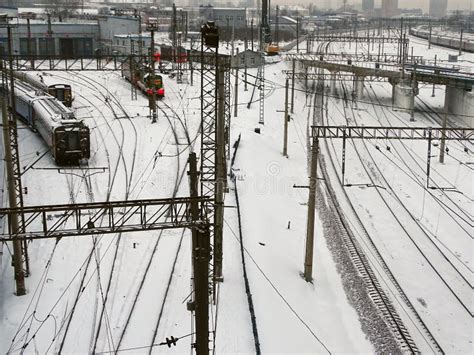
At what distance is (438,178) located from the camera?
24.3 m

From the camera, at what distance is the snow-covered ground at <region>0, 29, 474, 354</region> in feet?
41.8

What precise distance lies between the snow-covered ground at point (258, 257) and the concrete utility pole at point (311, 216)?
41 centimetres

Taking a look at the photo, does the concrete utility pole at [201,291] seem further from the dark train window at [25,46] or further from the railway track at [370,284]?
the dark train window at [25,46]

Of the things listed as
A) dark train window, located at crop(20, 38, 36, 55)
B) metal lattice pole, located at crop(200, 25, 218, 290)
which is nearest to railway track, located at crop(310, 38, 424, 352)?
metal lattice pole, located at crop(200, 25, 218, 290)

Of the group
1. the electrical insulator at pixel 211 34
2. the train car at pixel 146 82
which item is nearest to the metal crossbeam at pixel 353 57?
the train car at pixel 146 82

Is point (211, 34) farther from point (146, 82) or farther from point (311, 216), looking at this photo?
point (146, 82)

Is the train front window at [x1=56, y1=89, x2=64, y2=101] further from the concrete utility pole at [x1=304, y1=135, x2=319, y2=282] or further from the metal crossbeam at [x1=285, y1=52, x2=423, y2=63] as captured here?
the metal crossbeam at [x1=285, y1=52, x2=423, y2=63]

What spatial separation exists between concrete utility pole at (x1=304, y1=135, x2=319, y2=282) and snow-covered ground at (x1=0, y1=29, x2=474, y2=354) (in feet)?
1.34

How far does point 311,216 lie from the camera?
1476 cm

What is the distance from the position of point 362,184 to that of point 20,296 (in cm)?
1284

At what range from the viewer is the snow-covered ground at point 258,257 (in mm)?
12750

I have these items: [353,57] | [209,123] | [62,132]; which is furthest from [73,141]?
[353,57]

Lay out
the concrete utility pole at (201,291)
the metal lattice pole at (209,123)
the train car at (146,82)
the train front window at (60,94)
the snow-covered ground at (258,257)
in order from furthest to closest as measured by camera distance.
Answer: the train car at (146,82) < the train front window at (60,94) < the snow-covered ground at (258,257) < the metal lattice pole at (209,123) < the concrete utility pole at (201,291)

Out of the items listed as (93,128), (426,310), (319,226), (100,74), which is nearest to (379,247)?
(319,226)
